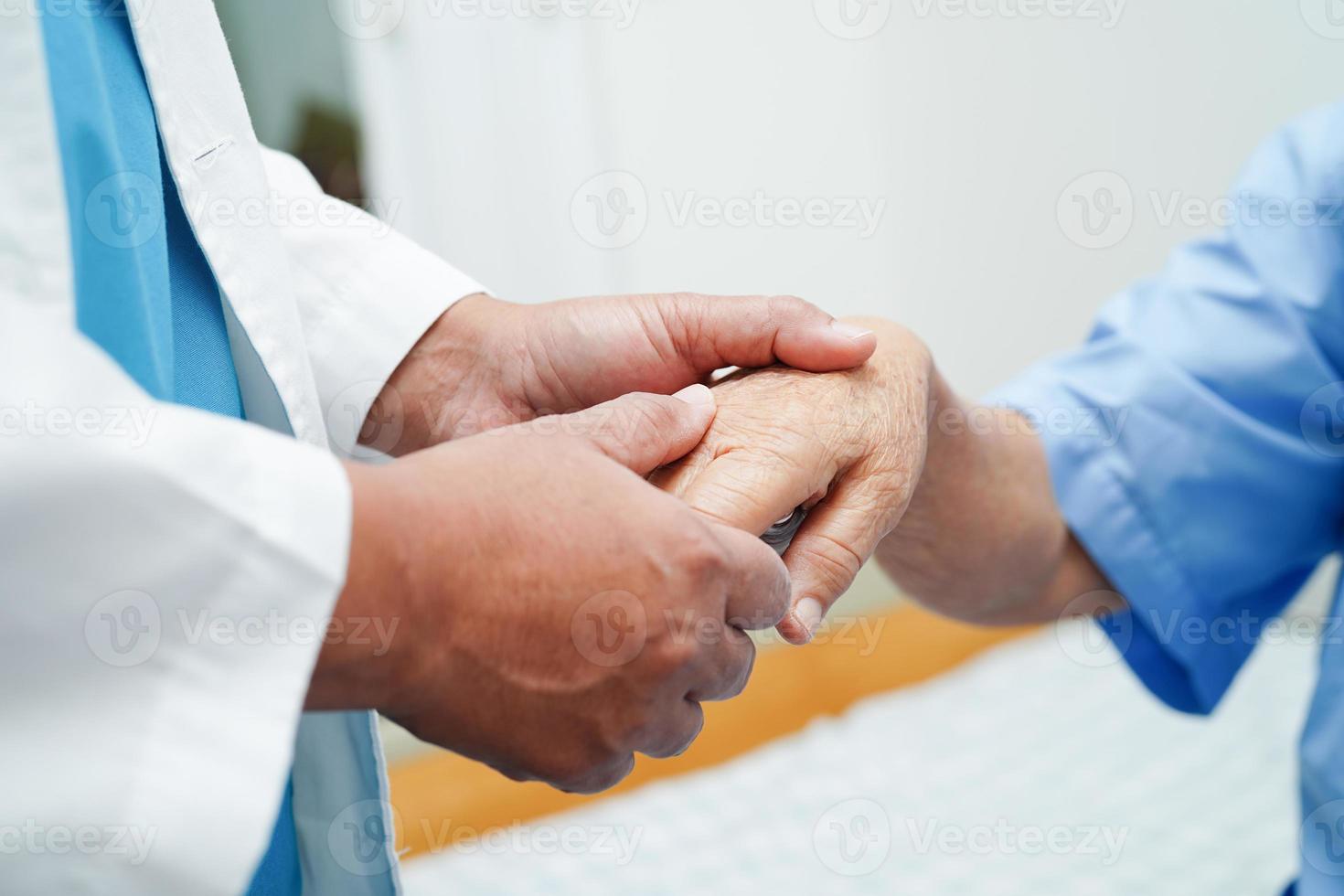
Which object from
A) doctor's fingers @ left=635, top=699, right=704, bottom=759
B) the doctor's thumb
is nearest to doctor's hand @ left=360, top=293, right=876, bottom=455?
the doctor's thumb

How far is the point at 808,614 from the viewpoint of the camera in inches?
27.6

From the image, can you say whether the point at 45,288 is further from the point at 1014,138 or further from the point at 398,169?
the point at 1014,138

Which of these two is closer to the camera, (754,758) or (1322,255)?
(1322,255)

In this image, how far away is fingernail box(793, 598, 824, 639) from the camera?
69 centimetres

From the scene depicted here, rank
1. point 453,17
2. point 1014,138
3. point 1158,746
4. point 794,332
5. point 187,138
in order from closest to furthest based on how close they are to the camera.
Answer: point 187,138 → point 794,332 → point 1158,746 → point 453,17 → point 1014,138

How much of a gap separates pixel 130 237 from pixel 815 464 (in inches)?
18.2

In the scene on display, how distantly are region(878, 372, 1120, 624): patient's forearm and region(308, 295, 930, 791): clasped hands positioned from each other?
0.12 meters

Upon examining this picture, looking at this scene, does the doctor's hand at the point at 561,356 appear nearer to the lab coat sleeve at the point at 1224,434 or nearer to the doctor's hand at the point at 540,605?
the doctor's hand at the point at 540,605

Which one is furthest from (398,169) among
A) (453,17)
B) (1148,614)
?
(1148,614)

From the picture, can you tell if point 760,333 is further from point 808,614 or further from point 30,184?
point 30,184

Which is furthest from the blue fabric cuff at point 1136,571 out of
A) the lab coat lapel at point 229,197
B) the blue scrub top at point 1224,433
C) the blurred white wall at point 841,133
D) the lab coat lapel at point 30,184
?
the blurred white wall at point 841,133

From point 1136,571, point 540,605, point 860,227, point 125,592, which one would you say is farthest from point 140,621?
point 860,227

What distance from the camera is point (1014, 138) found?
2.10 meters

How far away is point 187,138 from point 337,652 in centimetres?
40
